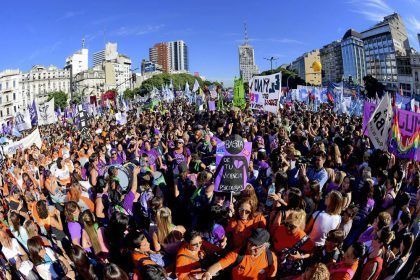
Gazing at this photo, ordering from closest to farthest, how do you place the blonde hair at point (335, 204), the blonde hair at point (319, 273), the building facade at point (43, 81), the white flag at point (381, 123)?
the blonde hair at point (319, 273), the blonde hair at point (335, 204), the white flag at point (381, 123), the building facade at point (43, 81)

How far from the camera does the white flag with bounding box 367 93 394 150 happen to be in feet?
23.7

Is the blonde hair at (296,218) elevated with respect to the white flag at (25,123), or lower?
lower

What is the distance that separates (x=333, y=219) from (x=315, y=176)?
2016mm

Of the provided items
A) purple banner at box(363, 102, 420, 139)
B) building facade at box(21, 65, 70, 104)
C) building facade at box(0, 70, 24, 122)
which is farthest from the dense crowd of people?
building facade at box(21, 65, 70, 104)

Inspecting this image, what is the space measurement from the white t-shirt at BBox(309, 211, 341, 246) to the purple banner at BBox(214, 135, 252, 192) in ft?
4.34

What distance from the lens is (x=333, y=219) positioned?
4355 millimetres

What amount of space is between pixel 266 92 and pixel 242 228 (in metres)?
8.19

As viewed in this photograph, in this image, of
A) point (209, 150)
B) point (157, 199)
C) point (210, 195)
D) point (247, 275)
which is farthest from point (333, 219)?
point (209, 150)

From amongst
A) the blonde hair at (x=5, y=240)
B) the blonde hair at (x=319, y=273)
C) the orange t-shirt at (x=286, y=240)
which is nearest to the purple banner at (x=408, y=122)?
the orange t-shirt at (x=286, y=240)

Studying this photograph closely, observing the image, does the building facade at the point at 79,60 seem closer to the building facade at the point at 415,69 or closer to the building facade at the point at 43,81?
the building facade at the point at 43,81

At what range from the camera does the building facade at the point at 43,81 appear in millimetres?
141000

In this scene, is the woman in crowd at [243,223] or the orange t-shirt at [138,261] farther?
the woman in crowd at [243,223]

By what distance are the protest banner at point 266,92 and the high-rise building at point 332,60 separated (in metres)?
144

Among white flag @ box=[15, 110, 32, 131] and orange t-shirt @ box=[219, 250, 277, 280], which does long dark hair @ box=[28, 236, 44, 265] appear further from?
white flag @ box=[15, 110, 32, 131]
